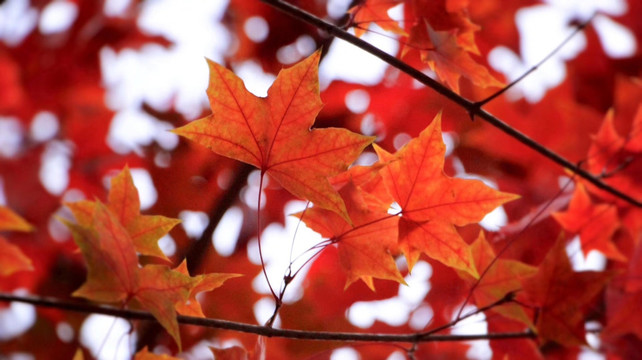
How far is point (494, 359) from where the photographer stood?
1.11 meters

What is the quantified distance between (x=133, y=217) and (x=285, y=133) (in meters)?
0.24

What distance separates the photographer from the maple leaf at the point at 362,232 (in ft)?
2.49

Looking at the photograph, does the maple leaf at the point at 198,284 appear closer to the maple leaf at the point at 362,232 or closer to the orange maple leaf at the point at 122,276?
the orange maple leaf at the point at 122,276

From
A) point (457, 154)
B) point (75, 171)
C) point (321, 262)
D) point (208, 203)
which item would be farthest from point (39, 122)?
point (457, 154)

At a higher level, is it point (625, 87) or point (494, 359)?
point (625, 87)

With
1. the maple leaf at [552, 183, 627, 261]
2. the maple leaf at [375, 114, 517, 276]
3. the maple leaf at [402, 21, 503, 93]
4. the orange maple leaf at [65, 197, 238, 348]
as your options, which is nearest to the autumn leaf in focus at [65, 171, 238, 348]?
the orange maple leaf at [65, 197, 238, 348]

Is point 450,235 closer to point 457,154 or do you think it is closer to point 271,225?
point 271,225

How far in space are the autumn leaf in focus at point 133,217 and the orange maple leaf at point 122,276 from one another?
0.29 feet

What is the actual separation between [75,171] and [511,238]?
1303 millimetres

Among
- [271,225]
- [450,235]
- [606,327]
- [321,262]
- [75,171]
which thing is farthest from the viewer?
[75,171]

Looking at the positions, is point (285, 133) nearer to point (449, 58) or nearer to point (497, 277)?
point (449, 58)

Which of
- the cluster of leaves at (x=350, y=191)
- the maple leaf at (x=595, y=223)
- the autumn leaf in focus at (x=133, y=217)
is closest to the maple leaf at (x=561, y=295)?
the cluster of leaves at (x=350, y=191)

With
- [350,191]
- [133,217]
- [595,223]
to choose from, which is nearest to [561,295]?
[595,223]

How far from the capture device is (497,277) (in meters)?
0.92
